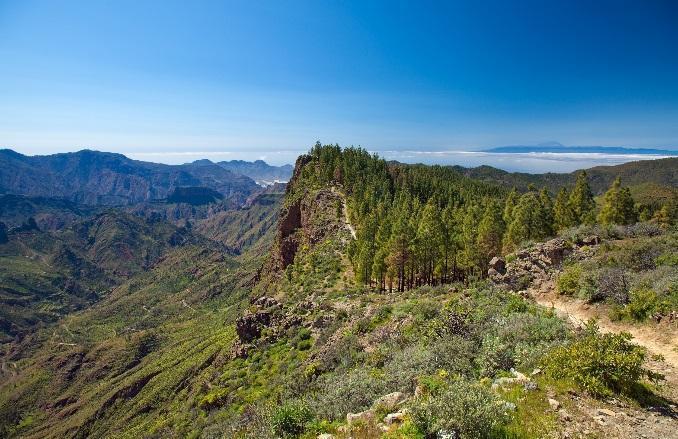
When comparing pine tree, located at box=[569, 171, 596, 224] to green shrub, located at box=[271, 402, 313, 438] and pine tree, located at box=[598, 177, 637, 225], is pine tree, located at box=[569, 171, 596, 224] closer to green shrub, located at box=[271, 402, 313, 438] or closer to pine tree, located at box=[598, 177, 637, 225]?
pine tree, located at box=[598, 177, 637, 225]

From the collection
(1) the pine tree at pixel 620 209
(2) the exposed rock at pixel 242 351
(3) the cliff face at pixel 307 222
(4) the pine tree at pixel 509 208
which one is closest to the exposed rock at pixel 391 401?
(2) the exposed rock at pixel 242 351

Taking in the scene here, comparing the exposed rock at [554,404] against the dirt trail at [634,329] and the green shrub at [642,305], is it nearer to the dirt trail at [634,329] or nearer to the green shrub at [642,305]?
the dirt trail at [634,329]

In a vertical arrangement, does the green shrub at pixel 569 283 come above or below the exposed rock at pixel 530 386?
below

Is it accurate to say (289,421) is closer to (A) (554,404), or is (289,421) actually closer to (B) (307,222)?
(A) (554,404)

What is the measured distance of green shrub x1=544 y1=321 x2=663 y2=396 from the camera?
1133 centimetres

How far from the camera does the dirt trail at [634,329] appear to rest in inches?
631

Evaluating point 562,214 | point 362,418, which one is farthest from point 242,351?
point 562,214

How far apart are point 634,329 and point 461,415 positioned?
15.4 metres

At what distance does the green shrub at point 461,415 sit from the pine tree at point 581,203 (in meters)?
67.6

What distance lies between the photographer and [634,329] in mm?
18797

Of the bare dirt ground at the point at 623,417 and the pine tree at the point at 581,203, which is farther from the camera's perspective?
the pine tree at the point at 581,203

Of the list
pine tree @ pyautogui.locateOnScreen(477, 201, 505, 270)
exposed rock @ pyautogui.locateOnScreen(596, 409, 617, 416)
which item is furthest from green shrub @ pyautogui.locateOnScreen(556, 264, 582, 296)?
pine tree @ pyautogui.locateOnScreen(477, 201, 505, 270)

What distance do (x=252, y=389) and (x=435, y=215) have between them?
39486mm

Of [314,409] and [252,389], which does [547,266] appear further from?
[252,389]
